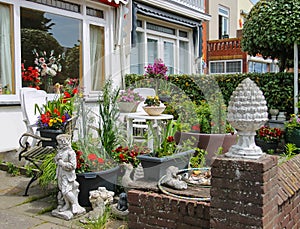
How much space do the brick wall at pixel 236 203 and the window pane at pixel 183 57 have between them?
381 inches

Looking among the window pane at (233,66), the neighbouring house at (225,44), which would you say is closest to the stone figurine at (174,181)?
the neighbouring house at (225,44)

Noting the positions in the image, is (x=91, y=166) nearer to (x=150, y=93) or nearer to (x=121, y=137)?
(x=121, y=137)

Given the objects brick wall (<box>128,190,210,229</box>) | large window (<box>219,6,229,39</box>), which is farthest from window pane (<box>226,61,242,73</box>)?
brick wall (<box>128,190,210,229</box>)

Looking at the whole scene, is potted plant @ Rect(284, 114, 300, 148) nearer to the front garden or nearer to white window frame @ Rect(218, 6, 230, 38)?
the front garden

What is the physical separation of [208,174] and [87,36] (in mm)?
5157

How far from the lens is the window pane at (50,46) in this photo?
676cm

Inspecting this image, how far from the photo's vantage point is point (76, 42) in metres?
7.89

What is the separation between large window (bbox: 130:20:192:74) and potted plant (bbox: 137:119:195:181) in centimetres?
579

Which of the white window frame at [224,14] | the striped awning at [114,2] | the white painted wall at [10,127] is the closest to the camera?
the white painted wall at [10,127]

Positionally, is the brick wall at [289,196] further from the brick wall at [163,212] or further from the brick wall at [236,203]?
the brick wall at [163,212]

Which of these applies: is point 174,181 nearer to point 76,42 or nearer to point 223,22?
point 76,42

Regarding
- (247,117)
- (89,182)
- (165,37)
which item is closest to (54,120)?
(89,182)

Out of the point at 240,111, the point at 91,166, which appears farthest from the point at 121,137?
the point at 240,111

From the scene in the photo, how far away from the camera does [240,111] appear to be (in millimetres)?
2605
